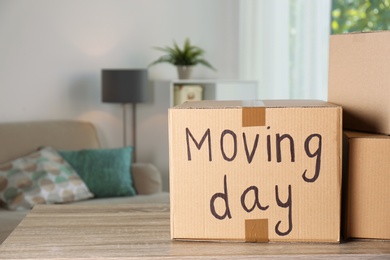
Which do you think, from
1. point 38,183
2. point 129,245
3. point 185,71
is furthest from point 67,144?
point 129,245

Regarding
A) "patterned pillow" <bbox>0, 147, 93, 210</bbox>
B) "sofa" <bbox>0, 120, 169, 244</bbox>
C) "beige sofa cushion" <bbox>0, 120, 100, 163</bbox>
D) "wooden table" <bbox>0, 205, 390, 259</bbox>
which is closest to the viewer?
"wooden table" <bbox>0, 205, 390, 259</bbox>

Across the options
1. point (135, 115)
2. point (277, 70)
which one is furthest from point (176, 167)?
point (135, 115)

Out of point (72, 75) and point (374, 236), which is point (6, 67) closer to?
point (72, 75)

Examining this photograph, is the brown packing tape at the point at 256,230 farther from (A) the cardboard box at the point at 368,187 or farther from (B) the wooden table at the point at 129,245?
(A) the cardboard box at the point at 368,187

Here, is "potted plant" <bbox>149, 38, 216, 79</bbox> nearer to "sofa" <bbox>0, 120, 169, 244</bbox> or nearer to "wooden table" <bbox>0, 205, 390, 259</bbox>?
"sofa" <bbox>0, 120, 169, 244</bbox>

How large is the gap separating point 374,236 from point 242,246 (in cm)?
22

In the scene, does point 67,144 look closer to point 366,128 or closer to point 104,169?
point 104,169

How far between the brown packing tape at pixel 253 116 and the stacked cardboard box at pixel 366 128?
0.51 feet

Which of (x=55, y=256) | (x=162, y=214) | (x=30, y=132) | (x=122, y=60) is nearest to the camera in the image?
(x=55, y=256)

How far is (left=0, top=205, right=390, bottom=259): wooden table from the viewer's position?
1226mm

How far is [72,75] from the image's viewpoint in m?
5.09

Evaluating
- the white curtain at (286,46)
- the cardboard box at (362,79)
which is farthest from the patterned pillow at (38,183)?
the cardboard box at (362,79)

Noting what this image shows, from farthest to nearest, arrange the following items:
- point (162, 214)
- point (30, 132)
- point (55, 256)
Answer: point (30, 132) < point (162, 214) < point (55, 256)

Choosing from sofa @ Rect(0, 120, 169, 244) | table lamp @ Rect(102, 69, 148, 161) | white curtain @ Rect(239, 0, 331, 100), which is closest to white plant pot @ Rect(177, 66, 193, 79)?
table lamp @ Rect(102, 69, 148, 161)
